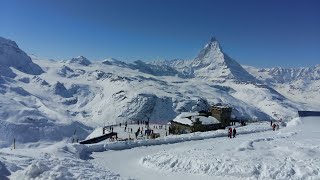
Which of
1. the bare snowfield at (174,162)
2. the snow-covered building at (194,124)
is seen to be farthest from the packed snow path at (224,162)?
the snow-covered building at (194,124)

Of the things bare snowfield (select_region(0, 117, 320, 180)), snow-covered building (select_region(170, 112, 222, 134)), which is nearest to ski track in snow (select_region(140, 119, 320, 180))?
bare snowfield (select_region(0, 117, 320, 180))

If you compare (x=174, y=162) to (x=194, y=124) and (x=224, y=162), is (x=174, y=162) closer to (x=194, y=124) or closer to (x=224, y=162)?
(x=224, y=162)

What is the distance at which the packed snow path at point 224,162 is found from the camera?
29.6 meters

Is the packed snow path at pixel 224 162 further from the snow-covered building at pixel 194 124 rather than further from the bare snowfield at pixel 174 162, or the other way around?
the snow-covered building at pixel 194 124

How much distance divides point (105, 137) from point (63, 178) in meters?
34.2

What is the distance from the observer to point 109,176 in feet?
90.1

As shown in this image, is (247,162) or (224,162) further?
(224,162)

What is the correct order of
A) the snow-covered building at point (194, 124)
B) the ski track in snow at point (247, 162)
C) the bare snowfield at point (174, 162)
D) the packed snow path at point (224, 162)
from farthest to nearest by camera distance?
1. the snow-covered building at point (194, 124)
2. the packed snow path at point (224, 162)
3. the ski track in snow at point (247, 162)
4. the bare snowfield at point (174, 162)

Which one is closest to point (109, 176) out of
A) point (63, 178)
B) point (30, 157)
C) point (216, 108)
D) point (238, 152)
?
point (63, 178)

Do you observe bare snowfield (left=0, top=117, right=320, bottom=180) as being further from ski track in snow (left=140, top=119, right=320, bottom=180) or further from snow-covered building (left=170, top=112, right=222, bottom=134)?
snow-covered building (left=170, top=112, right=222, bottom=134)

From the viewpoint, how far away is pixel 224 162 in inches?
1238

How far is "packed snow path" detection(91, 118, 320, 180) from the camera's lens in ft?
97.2

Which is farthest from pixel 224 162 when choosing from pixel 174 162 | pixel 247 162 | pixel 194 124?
pixel 194 124

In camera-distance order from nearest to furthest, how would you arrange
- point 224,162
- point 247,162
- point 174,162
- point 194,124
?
point 247,162, point 224,162, point 174,162, point 194,124
